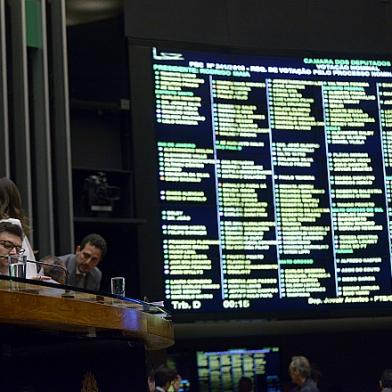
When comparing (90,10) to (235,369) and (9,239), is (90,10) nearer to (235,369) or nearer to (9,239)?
(235,369)

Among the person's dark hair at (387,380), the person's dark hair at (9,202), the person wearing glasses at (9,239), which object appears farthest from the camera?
the person's dark hair at (387,380)

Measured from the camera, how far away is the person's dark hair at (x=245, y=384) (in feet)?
21.6

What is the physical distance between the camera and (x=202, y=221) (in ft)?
20.8

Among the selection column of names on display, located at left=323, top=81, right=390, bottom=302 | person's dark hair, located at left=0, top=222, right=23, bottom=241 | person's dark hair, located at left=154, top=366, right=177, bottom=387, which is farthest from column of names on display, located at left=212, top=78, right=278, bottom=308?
person's dark hair, located at left=0, top=222, right=23, bottom=241

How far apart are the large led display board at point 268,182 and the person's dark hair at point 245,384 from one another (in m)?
0.54

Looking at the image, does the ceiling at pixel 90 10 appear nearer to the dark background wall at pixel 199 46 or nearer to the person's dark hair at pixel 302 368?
the dark background wall at pixel 199 46

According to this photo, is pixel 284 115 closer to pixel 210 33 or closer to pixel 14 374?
pixel 210 33

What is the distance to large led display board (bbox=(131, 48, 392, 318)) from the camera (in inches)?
249

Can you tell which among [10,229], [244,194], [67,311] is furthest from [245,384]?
[67,311]

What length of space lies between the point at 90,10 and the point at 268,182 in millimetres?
Result: 1605

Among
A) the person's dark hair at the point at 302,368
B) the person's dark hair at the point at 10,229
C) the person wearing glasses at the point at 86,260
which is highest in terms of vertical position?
the person's dark hair at the point at 10,229

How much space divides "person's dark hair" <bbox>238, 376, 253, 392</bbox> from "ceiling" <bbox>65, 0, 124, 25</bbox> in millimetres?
2539

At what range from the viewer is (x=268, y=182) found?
6.56 meters

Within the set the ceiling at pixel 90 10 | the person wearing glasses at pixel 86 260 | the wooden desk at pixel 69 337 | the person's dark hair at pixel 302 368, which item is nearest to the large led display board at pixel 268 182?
the ceiling at pixel 90 10
